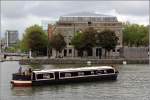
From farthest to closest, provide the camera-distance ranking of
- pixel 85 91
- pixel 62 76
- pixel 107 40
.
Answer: pixel 107 40 < pixel 62 76 < pixel 85 91

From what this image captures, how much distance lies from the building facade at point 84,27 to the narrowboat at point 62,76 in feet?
299

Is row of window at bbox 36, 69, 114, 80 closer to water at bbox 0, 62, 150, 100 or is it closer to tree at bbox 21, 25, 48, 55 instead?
water at bbox 0, 62, 150, 100

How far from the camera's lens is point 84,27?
181875 millimetres

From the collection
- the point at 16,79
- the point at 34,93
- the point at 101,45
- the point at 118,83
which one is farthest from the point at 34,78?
the point at 101,45

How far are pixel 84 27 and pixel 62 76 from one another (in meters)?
105

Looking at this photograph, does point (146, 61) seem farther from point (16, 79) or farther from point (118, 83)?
point (16, 79)

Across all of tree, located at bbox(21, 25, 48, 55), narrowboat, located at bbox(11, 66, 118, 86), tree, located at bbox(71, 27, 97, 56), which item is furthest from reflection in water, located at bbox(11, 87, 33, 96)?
tree, located at bbox(21, 25, 48, 55)

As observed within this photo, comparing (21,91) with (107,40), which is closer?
(21,91)

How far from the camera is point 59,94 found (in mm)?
63938

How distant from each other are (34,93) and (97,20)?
124177 millimetres

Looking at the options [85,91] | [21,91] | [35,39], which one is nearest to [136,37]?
[35,39]

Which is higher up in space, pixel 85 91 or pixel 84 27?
pixel 84 27

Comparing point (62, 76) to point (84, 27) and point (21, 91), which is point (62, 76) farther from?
point (84, 27)

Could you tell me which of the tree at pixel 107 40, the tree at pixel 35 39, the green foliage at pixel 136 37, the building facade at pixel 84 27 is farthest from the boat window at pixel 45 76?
the green foliage at pixel 136 37
